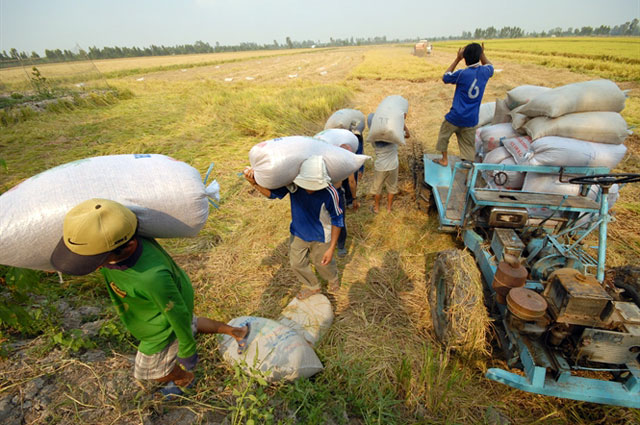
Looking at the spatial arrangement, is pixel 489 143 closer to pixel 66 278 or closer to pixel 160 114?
pixel 66 278

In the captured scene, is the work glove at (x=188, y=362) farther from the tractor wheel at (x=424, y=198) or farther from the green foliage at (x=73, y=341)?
the tractor wheel at (x=424, y=198)

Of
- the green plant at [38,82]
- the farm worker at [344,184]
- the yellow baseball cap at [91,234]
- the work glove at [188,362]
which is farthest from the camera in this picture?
the green plant at [38,82]

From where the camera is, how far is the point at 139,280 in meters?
1.37

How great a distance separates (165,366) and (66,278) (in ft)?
6.57

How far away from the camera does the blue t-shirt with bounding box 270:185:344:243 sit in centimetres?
234

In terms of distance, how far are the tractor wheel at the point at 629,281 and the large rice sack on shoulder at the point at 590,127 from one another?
59.2 inches

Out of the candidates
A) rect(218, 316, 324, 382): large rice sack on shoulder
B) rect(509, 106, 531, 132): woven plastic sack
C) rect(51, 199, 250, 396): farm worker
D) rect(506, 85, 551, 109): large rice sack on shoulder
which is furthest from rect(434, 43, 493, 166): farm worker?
rect(51, 199, 250, 396): farm worker

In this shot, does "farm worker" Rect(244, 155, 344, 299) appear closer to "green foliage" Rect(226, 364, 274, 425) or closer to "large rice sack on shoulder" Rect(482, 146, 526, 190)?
"green foliage" Rect(226, 364, 274, 425)

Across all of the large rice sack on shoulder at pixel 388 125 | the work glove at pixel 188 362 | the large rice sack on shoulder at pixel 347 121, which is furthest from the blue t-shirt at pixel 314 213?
the large rice sack on shoulder at pixel 347 121

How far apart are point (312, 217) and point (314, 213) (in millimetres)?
42

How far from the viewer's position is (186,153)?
655 centimetres

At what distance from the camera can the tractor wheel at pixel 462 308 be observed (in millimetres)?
1894

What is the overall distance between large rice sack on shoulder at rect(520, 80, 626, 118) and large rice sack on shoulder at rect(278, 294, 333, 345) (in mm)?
3185

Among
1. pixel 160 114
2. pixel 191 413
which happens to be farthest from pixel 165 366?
pixel 160 114
